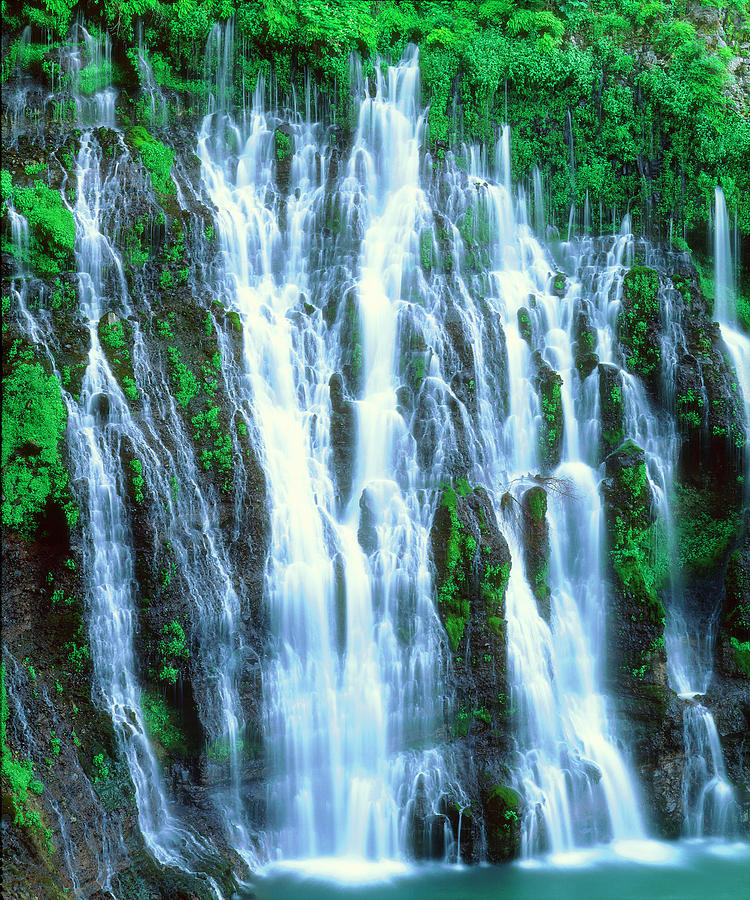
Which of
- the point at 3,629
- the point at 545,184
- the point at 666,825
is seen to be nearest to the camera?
the point at 3,629

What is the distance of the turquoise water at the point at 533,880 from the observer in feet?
38.2

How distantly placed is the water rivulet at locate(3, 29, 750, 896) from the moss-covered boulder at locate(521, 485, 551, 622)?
0.19 feet

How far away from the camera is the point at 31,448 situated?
12.2m

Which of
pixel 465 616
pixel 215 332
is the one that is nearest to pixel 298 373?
pixel 215 332

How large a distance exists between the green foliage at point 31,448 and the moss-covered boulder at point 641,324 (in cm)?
1166

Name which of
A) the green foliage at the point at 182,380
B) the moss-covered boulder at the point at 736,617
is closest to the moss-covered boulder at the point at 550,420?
the moss-covered boulder at the point at 736,617

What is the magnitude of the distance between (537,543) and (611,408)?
3768mm

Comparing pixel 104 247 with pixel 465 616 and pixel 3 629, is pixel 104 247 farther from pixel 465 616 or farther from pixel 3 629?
pixel 465 616

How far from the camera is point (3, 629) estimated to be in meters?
11.3

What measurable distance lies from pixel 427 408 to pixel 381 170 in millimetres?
6580

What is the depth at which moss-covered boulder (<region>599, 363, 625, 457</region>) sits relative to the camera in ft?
55.4

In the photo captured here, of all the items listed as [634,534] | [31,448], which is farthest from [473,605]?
[31,448]

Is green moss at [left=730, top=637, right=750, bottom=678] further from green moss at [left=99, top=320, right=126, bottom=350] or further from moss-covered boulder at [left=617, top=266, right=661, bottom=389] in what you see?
green moss at [left=99, top=320, right=126, bottom=350]

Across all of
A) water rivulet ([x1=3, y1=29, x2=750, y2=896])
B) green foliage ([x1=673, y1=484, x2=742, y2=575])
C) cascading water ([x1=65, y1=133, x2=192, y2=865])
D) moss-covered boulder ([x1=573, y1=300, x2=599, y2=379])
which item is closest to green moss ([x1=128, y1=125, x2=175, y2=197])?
water rivulet ([x1=3, y1=29, x2=750, y2=896])
